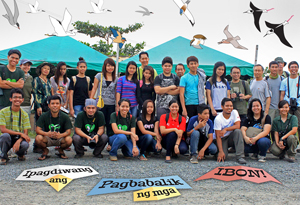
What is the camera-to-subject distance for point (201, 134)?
406 cm

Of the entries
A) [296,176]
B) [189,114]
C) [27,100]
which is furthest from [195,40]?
[27,100]

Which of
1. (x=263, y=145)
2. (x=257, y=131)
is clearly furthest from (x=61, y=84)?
(x=263, y=145)

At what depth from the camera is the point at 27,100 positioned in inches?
214

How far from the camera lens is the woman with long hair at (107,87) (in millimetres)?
4438

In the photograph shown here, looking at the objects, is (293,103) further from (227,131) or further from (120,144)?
(120,144)

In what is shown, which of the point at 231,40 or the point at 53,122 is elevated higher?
the point at 231,40

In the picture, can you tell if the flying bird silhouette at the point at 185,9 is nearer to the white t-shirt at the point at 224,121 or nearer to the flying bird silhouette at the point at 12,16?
the white t-shirt at the point at 224,121

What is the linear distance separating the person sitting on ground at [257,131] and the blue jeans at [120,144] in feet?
5.81

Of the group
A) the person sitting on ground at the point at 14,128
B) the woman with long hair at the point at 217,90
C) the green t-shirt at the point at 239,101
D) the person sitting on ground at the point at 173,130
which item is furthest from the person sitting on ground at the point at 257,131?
the person sitting on ground at the point at 14,128

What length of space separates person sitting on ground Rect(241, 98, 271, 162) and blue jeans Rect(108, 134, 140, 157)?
5.81 ft

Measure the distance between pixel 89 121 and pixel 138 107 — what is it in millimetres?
918

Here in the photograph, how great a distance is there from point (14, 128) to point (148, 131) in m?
1.90

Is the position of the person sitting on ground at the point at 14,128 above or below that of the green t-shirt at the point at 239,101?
below

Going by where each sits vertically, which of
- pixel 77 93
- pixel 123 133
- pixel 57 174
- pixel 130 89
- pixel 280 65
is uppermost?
pixel 280 65
